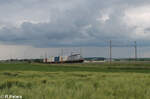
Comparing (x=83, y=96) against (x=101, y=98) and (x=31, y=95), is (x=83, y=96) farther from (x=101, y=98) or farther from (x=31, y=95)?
(x=31, y=95)

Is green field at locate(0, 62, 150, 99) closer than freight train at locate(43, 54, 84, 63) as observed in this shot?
Yes

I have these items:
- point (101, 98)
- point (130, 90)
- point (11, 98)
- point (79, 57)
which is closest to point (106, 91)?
point (130, 90)

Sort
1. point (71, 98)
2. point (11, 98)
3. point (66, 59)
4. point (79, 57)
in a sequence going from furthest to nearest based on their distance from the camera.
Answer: point (66, 59) → point (79, 57) → point (71, 98) → point (11, 98)

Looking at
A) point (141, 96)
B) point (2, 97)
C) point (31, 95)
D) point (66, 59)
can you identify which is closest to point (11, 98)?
point (2, 97)

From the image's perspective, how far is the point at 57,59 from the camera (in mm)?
126000

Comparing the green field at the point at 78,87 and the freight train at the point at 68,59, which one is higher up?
the freight train at the point at 68,59

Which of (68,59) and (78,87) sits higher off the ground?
(68,59)

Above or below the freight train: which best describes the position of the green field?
below

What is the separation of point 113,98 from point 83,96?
1549mm

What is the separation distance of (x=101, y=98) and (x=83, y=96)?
107cm

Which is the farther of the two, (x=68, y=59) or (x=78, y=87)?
(x=68, y=59)

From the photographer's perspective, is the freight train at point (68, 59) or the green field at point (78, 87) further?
the freight train at point (68, 59)

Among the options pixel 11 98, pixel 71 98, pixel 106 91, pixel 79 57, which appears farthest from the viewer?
pixel 79 57

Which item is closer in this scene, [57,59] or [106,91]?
[106,91]
